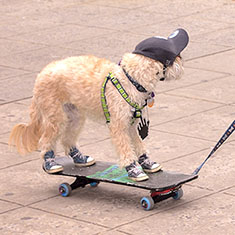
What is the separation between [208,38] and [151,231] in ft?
23.0

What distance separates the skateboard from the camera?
6.74 metres

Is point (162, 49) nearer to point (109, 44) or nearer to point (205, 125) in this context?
point (205, 125)

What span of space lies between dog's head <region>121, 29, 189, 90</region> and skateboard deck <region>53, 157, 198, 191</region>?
817mm

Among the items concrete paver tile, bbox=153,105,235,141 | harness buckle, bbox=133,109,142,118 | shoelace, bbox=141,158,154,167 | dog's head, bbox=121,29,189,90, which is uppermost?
dog's head, bbox=121,29,189,90

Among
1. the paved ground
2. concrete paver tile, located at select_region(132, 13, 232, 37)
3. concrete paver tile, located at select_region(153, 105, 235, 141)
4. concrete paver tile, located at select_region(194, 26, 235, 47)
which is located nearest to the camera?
the paved ground

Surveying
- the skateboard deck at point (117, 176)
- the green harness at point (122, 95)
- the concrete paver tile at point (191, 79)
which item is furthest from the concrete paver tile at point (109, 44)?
the green harness at point (122, 95)

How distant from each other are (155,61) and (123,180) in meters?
1.07

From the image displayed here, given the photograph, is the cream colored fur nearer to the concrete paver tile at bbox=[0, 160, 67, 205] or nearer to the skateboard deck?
the skateboard deck

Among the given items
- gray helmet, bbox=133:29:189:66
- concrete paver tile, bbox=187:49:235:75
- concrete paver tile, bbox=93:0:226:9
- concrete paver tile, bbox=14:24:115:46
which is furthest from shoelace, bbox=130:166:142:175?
concrete paver tile, bbox=93:0:226:9

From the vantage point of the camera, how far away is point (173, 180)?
6840mm

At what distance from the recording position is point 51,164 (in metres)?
7.24

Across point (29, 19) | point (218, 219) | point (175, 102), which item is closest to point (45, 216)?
point (218, 219)

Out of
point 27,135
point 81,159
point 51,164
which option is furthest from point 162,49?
point 27,135

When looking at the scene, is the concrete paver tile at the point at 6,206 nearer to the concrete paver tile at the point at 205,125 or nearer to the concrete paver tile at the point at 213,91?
the concrete paver tile at the point at 205,125
